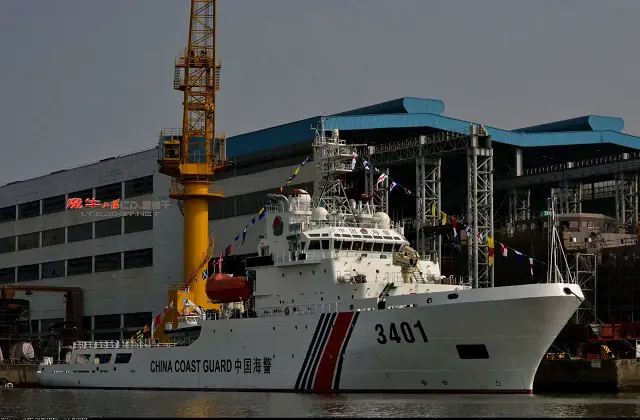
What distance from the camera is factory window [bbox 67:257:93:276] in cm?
6975

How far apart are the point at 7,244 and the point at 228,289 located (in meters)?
37.3

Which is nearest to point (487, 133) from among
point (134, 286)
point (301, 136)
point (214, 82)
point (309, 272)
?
point (301, 136)

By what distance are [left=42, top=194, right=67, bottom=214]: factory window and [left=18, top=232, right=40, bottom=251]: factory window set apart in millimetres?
1894

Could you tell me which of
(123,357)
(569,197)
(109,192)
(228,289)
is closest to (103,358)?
(123,357)

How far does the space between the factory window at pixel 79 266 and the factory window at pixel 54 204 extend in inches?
143

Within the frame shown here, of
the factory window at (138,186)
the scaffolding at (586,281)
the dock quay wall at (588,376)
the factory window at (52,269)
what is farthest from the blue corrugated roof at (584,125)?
the factory window at (52,269)

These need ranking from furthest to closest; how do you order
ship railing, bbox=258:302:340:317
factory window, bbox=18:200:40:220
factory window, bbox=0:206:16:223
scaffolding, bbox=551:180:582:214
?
factory window, bbox=0:206:16:223
factory window, bbox=18:200:40:220
scaffolding, bbox=551:180:582:214
ship railing, bbox=258:302:340:317

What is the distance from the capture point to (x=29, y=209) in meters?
74.6

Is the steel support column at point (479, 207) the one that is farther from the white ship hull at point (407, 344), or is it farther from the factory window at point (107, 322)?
the factory window at point (107, 322)

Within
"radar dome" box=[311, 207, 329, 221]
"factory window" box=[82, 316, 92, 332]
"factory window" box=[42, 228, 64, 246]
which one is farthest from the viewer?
"factory window" box=[42, 228, 64, 246]

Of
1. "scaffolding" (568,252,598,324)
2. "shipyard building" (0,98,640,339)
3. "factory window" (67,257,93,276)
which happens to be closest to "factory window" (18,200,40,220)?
"shipyard building" (0,98,640,339)

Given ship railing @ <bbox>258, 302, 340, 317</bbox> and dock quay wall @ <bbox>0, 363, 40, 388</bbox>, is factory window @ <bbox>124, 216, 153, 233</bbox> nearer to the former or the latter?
dock quay wall @ <bbox>0, 363, 40, 388</bbox>

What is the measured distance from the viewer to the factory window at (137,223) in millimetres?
65938

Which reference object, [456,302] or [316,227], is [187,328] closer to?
[316,227]
